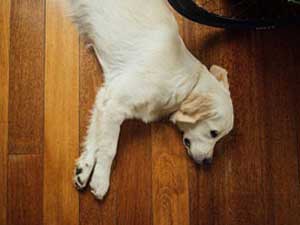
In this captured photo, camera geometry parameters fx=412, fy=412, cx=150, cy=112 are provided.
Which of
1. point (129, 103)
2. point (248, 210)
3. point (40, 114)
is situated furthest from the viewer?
point (248, 210)

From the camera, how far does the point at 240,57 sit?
1.93 m

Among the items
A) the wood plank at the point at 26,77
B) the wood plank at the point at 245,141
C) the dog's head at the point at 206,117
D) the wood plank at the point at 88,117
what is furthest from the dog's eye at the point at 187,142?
the wood plank at the point at 26,77

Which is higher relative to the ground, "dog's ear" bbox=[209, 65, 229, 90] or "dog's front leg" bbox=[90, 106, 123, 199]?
"dog's ear" bbox=[209, 65, 229, 90]

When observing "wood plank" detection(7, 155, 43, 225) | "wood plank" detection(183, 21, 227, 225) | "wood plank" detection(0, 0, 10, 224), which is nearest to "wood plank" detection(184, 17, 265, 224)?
"wood plank" detection(183, 21, 227, 225)

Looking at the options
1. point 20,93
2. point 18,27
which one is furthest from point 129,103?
point 18,27

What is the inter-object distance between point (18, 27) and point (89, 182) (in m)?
0.72

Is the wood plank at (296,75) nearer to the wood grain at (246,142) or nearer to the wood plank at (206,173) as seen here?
the wood grain at (246,142)

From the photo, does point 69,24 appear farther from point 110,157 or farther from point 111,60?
point 110,157

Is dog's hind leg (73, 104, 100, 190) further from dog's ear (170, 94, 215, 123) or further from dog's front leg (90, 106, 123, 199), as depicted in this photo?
dog's ear (170, 94, 215, 123)

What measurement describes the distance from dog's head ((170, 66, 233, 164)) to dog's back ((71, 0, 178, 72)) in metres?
0.24

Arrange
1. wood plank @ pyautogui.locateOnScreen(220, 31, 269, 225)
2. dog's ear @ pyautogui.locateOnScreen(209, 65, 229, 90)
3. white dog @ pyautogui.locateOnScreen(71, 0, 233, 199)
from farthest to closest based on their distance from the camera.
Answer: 1. wood plank @ pyautogui.locateOnScreen(220, 31, 269, 225)
2. dog's ear @ pyautogui.locateOnScreen(209, 65, 229, 90)
3. white dog @ pyautogui.locateOnScreen(71, 0, 233, 199)

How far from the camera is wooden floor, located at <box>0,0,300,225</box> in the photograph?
5.48 ft

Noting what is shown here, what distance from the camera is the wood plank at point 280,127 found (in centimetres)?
187

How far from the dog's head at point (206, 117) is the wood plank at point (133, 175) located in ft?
0.57
